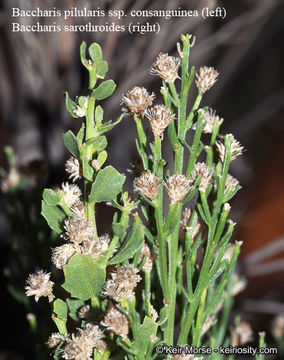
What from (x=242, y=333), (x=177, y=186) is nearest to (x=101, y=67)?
(x=177, y=186)

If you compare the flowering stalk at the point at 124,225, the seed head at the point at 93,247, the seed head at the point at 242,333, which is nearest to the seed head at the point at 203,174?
the flowering stalk at the point at 124,225

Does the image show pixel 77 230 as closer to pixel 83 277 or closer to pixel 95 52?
pixel 83 277

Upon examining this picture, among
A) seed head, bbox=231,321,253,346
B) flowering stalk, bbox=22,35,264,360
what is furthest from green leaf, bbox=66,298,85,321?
seed head, bbox=231,321,253,346

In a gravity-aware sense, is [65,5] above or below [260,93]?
below

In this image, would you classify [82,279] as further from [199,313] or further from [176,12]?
[176,12]

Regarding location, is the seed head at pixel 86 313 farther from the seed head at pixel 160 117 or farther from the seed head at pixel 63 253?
the seed head at pixel 160 117

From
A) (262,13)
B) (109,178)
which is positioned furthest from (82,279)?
(262,13)
